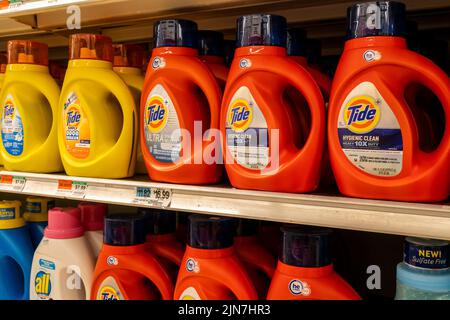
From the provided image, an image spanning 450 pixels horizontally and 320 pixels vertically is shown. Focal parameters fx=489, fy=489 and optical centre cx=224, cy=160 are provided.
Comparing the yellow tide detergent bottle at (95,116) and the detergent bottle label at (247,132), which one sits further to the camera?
the yellow tide detergent bottle at (95,116)

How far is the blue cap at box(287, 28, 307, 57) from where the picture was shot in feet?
3.61

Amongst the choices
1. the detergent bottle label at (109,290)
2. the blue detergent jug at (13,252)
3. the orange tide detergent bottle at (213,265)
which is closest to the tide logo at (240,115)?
the orange tide detergent bottle at (213,265)

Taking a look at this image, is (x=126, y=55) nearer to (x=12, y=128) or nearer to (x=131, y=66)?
(x=131, y=66)

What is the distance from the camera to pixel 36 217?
1547 mm

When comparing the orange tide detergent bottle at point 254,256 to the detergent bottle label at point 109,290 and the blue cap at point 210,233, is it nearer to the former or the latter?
the blue cap at point 210,233

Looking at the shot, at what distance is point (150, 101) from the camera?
3.64ft

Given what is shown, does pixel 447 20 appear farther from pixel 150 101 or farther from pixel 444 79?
pixel 150 101

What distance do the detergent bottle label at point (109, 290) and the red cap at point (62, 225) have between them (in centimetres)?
18

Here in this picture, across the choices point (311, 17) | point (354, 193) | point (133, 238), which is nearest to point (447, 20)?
point (311, 17)

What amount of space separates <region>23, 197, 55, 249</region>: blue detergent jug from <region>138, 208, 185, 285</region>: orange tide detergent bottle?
41 cm

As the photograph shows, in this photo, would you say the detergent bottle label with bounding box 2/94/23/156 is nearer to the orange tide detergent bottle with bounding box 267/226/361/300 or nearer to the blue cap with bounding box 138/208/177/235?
the blue cap with bounding box 138/208/177/235

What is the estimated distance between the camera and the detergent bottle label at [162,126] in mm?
1079

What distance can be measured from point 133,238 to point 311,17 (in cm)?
75

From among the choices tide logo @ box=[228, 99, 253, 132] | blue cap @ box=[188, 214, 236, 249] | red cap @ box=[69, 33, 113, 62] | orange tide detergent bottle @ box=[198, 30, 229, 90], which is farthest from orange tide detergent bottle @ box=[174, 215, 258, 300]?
red cap @ box=[69, 33, 113, 62]
